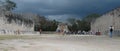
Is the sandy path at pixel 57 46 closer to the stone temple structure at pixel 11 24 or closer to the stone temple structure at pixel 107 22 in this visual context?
the stone temple structure at pixel 107 22

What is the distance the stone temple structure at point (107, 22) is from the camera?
152 feet

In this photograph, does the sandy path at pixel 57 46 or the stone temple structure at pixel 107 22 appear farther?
the stone temple structure at pixel 107 22

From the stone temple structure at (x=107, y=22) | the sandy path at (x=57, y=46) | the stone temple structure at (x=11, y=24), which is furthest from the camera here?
the stone temple structure at (x=11, y=24)

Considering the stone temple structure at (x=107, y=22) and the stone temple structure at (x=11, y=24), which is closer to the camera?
the stone temple structure at (x=107, y=22)

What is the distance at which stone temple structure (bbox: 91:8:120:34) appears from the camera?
152ft

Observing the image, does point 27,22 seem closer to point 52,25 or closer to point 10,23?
point 10,23

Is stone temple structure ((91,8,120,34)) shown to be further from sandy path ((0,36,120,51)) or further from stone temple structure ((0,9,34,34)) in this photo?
sandy path ((0,36,120,51))

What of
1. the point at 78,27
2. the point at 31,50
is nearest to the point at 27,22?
the point at 78,27

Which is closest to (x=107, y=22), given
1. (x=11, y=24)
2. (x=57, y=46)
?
(x=11, y=24)

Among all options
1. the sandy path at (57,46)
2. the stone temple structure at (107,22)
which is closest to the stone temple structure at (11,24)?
the stone temple structure at (107,22)

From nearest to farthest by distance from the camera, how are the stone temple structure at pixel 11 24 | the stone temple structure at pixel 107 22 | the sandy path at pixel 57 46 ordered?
the sandy path at pixel 57 46
the stone temple structure at pixel 107 22
the stone temple structure at pixel 11 24

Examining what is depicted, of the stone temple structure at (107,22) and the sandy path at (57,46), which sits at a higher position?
the stone temple structure at (107,22)

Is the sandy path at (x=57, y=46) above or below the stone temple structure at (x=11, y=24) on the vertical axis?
below

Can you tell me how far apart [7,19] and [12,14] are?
182 centimetres
